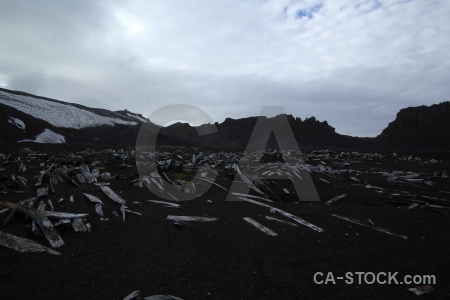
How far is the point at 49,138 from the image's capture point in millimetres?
34812

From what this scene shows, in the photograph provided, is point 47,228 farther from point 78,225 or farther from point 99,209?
point 99,209

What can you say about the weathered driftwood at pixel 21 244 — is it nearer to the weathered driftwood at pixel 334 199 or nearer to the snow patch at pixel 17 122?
the weathered driftwood at pixel 334 199

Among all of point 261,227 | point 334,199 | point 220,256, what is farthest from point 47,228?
point 334,199

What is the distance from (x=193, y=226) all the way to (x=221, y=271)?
66.4 inches

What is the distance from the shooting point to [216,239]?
4.76m

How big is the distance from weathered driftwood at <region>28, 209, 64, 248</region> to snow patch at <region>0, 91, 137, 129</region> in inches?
1943

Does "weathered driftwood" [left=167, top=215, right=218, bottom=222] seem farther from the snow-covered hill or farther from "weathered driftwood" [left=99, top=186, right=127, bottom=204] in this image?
the snow-covered hill

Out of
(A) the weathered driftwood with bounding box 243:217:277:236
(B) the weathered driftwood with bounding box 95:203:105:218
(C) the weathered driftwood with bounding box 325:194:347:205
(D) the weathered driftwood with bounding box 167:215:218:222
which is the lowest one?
(A) the weathered driftwood with bounding box 243:217:277:236

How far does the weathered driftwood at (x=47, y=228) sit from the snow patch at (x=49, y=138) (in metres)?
33.6

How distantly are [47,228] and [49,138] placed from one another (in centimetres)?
3615

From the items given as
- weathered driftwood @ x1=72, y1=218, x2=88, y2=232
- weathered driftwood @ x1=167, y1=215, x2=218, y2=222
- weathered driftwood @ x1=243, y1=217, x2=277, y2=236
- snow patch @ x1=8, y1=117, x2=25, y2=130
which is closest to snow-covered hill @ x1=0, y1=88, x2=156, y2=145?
snow patch @ x1=8, y1=117, x2=25, y2=130

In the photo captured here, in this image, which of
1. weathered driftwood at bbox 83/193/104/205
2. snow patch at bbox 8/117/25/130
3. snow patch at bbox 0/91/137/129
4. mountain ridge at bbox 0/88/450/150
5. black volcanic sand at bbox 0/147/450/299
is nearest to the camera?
black volcanic sand at bbox 0/147/450/299

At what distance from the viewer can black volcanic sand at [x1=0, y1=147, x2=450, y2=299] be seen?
3295 millimetres

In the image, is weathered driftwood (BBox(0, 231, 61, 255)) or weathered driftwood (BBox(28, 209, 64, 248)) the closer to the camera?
weathered driftwood (BBox(0, 231, 61, 255))
